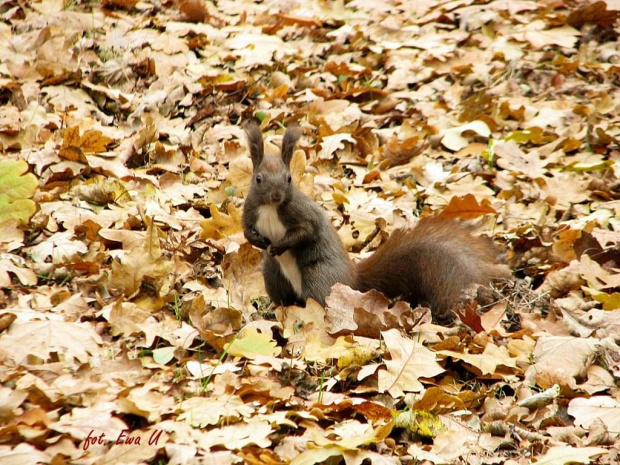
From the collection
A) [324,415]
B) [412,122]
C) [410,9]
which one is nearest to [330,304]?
[324,415]

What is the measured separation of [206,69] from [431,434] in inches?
171

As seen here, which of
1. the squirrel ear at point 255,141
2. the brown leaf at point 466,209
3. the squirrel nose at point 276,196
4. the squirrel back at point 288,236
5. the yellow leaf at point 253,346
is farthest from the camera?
the brown leaf at point 466,209

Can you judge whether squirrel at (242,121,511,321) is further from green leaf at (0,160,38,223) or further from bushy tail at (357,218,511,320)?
green leaf at (0,160,38,223)

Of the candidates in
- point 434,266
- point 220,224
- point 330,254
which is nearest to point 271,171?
point 330,254

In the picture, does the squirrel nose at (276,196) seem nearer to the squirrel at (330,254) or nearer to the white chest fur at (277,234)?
the squirrel at (330,254)

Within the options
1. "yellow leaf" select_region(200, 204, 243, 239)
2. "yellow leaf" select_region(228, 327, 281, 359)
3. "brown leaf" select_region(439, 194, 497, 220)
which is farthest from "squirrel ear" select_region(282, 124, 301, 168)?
"yellow leaf" select_region(228, 327, 281, 359)

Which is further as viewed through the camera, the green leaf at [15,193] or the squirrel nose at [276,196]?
the green leaf at [15,193]

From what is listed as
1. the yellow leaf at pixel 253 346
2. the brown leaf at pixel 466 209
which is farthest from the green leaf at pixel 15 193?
the brown leaf at pixel 466 209

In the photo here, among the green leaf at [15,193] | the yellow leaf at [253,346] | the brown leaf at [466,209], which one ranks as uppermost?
the green leaf at [15,193]

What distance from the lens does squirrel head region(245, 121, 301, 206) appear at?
3.96 metres

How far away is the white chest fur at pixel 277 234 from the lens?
4.06m

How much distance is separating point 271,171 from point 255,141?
0.72 feet

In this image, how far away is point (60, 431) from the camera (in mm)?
2482

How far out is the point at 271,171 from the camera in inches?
159
